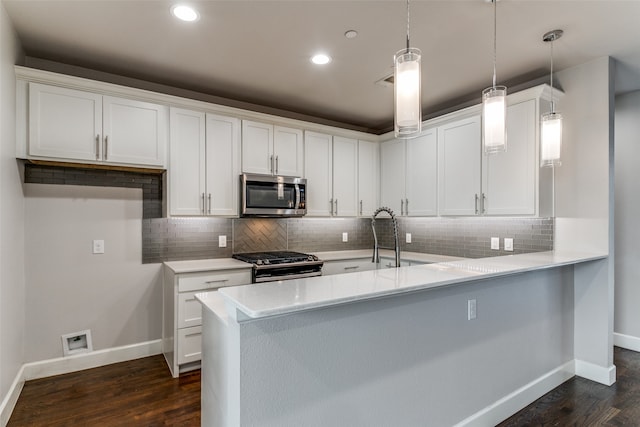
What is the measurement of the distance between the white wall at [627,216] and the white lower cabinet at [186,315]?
408 centimetres

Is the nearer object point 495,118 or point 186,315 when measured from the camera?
point 495,118

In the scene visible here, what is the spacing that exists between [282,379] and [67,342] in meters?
2.62

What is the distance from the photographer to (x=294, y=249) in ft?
13.6

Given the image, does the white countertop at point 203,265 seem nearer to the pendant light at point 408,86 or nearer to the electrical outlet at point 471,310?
the electrical outlet at point 471,310

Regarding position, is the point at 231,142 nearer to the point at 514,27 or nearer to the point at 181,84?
the point at 181,84

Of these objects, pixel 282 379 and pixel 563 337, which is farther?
pixel 563 337

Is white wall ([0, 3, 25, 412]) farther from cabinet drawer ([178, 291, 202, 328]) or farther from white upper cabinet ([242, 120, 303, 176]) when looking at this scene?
white upper cabinet ([242, 120, 303, 176])

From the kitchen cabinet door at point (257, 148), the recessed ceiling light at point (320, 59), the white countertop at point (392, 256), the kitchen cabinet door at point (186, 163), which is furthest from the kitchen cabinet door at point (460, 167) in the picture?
the kitchen cabinet door at point (186, 163)

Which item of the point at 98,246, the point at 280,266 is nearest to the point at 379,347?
the point at 280,266

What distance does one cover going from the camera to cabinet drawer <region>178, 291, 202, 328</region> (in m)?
2.87

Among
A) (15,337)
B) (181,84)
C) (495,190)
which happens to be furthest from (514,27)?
(15,337)

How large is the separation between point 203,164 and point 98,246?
48.0 inches

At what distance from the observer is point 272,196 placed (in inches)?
140

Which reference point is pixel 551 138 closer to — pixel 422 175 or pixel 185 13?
pixel 422 175
